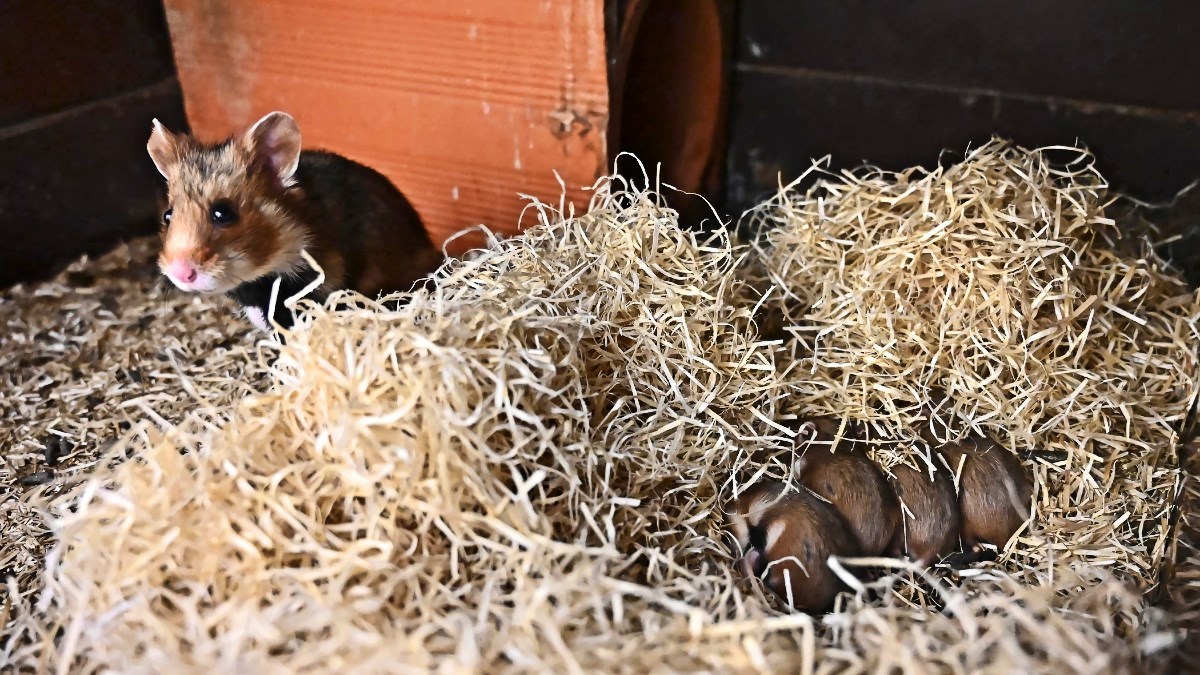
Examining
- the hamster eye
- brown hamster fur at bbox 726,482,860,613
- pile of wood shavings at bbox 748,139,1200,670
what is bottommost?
brown hamster fur at bbox 726,482,860,613

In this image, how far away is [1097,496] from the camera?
2.63 m

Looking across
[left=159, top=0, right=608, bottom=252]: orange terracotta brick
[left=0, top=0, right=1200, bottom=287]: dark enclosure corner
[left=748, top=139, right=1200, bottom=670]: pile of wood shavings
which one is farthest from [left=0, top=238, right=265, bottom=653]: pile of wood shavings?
[left=748, top=139, right=1200, bottom=670]: pile of wood shavings

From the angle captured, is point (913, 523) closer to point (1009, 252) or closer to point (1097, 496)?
point (1097, 496)

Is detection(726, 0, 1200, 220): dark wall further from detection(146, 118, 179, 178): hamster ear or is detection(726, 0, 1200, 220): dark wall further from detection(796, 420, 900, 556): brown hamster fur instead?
detection(146, 118, 179, 178): hamster ear

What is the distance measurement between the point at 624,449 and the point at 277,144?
1.43m

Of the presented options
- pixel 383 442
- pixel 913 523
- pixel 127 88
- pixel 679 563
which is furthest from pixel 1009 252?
pixel 127 88

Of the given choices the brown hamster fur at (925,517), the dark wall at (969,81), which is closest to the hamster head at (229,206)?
the brown hamster fur at (925,517)

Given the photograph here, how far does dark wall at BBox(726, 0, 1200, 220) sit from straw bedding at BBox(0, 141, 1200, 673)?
0.83 feet

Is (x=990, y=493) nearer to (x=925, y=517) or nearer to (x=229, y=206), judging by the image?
(x=925, y=517)

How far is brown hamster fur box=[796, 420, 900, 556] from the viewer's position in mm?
2410

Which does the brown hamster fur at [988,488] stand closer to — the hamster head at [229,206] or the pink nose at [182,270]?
the hamster head at [229,206]

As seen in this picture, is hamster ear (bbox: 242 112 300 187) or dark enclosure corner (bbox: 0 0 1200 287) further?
dark enclosure corner (bbox: 0 0 1200 287)

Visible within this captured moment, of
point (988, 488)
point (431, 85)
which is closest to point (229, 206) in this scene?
point (431, 85)

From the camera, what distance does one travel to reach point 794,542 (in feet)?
7.50
